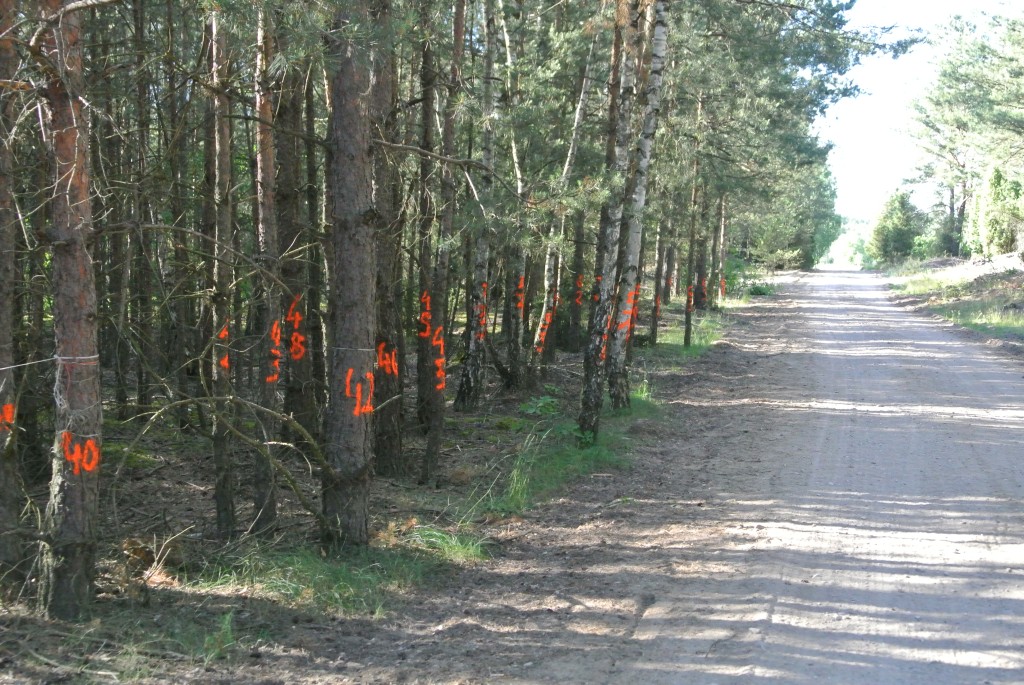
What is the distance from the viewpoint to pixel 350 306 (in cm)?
717

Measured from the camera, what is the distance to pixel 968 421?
43.9ft

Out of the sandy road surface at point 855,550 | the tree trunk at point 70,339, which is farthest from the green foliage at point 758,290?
the tree trunk at point 70,339

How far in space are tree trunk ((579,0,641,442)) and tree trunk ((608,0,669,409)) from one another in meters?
0.39

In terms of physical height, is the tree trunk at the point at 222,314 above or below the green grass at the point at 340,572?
above

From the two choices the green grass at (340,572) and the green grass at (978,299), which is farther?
the green grass at (978,299)

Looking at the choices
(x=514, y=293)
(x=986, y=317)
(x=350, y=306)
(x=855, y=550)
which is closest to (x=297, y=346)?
(x=350, y=306)

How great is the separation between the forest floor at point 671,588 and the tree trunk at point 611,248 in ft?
2.52

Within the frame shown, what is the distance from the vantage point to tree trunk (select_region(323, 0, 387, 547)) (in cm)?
708

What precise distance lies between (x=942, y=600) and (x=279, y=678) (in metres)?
4.45

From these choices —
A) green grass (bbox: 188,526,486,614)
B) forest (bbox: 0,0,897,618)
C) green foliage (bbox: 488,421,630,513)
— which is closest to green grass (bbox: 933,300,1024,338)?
forest (bbox: 0,0,897,618)

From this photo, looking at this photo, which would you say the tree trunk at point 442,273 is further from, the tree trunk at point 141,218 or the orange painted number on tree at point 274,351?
the tree trunk at point 141,218

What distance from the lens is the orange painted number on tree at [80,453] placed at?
5.54 metres

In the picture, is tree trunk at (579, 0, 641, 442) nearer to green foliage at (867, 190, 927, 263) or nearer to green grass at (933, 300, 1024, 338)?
green grass at (933, 300, 1024, 338)

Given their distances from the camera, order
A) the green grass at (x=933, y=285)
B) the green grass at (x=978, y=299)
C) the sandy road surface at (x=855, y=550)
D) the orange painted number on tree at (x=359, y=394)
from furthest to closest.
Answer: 1. the green grass at (x=933, y=285)
2. the green grass at (x=978, y=299)
3. the orange painted number on tree at (x=359, y=394)
4. the sandy road surface at (x=855, y=550)
